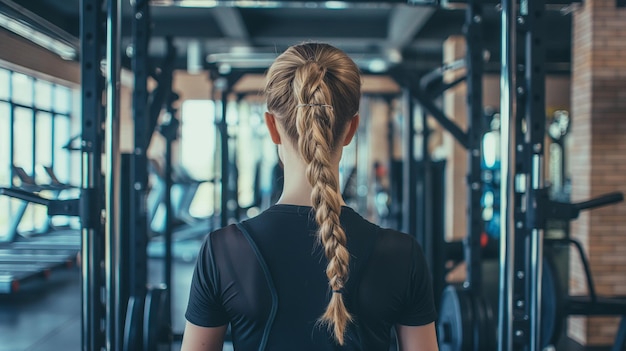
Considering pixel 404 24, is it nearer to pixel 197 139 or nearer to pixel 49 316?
pixel 49 316

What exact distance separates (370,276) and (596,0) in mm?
3366

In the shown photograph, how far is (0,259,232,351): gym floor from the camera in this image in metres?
3.78

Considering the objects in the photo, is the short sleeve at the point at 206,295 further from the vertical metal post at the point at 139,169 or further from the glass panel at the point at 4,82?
the glass panel at the point at 4,82

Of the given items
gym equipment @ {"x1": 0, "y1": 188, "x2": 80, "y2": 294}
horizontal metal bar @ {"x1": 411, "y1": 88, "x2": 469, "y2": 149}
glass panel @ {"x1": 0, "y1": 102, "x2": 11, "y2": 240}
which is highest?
horizontal metal bar @ {"x1": 411, "y1": 88, "x2": 469, "y2": 149}

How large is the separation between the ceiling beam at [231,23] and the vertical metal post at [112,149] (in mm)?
4217

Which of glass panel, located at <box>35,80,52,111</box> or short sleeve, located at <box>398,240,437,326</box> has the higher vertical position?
glass panel, located at <box>35,80,52,111</box>

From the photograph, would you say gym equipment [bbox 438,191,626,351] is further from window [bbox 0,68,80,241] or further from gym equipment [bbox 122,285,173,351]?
window [bbox 0,68,80,241]

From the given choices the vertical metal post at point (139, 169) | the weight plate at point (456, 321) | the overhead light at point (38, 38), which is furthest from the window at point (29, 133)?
the weight plate at point (456, 321)

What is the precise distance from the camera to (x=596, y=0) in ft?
11.5

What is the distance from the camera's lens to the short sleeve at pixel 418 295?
94 centimetres

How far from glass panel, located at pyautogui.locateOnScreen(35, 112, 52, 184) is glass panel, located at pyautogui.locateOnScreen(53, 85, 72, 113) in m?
0.13

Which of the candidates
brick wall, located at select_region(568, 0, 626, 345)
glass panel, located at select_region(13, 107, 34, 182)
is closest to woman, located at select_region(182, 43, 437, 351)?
glass panel, located at select_region(13, 107, 34, 182)

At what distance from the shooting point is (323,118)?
3.02ft

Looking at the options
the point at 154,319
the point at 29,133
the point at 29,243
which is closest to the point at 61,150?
the point at 29,133
